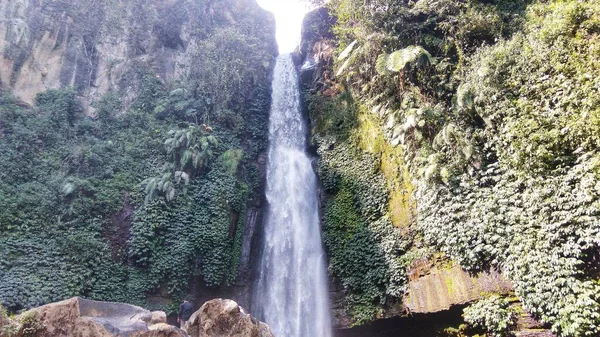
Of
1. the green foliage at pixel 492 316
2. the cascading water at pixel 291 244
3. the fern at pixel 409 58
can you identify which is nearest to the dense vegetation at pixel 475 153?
the fern at pixel 409 58

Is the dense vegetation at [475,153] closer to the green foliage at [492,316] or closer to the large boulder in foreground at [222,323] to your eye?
the green foliage at [492,316]

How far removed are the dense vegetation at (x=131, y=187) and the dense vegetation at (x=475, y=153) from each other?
13.9 ft

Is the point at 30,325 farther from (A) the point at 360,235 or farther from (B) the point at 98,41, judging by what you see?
(B) the point at 98,41

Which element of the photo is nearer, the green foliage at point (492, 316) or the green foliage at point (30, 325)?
the green foliage at point (30, 325)

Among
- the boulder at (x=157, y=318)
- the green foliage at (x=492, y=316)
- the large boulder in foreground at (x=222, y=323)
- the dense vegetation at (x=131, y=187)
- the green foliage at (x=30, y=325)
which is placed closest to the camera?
the green foliage at (x=30, y=325)

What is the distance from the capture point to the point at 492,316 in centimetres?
800

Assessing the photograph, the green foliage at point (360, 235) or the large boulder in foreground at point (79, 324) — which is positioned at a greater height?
the green foliage at point (360, 235)

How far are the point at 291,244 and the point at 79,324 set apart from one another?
351 inches

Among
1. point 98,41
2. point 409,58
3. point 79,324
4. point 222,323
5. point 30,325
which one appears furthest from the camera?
point 98,41

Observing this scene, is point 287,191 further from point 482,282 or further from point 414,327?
point 482,282

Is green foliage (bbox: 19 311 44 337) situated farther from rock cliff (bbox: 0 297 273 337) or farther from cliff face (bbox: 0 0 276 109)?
cliff face (bbox: 0 0 276 109)

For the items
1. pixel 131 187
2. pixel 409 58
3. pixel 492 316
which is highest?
pixel 409 58

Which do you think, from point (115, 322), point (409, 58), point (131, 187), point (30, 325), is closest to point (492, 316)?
point (409, 58)

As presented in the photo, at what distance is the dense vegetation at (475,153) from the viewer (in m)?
7.20
